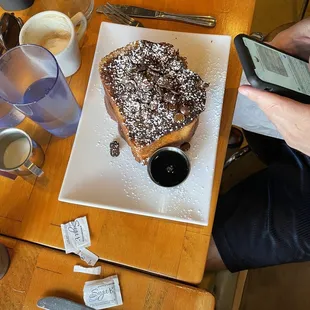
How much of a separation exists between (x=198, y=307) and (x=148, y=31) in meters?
0.67

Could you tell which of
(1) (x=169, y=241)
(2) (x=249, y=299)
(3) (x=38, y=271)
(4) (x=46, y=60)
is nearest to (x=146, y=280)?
(1) (x=169, y=241)

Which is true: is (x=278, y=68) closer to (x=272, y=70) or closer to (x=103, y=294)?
(x=272, y=70)

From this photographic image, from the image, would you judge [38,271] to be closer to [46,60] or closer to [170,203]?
[170,203]

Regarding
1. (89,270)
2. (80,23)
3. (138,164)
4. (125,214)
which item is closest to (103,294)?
(89,270)

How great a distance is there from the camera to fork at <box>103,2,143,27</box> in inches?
43.3

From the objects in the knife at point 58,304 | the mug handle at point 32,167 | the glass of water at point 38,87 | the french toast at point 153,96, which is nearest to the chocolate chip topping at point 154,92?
→ the french toast at point 153,96

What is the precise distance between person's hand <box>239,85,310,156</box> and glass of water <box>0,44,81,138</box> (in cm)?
40

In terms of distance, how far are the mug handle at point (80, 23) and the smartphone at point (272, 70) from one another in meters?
0.42

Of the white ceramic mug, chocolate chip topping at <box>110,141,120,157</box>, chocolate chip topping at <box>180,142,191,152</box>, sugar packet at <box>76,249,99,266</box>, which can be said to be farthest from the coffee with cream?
sugar packet at <box>76,249,99,266</box>

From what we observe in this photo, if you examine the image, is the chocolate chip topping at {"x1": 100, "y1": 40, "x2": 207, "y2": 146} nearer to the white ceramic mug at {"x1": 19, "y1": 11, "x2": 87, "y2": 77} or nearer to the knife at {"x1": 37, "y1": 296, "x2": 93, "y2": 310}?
the white ceramic mug at {"x1": 19, "y1": 11, "x2": 87, "y2": 77}

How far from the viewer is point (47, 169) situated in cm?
A: 101

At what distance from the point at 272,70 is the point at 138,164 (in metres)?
0.36

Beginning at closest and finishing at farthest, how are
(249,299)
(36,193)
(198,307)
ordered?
(198,307) < (36,193) < (249,299)

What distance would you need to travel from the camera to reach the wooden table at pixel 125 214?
Answer: 91cm
